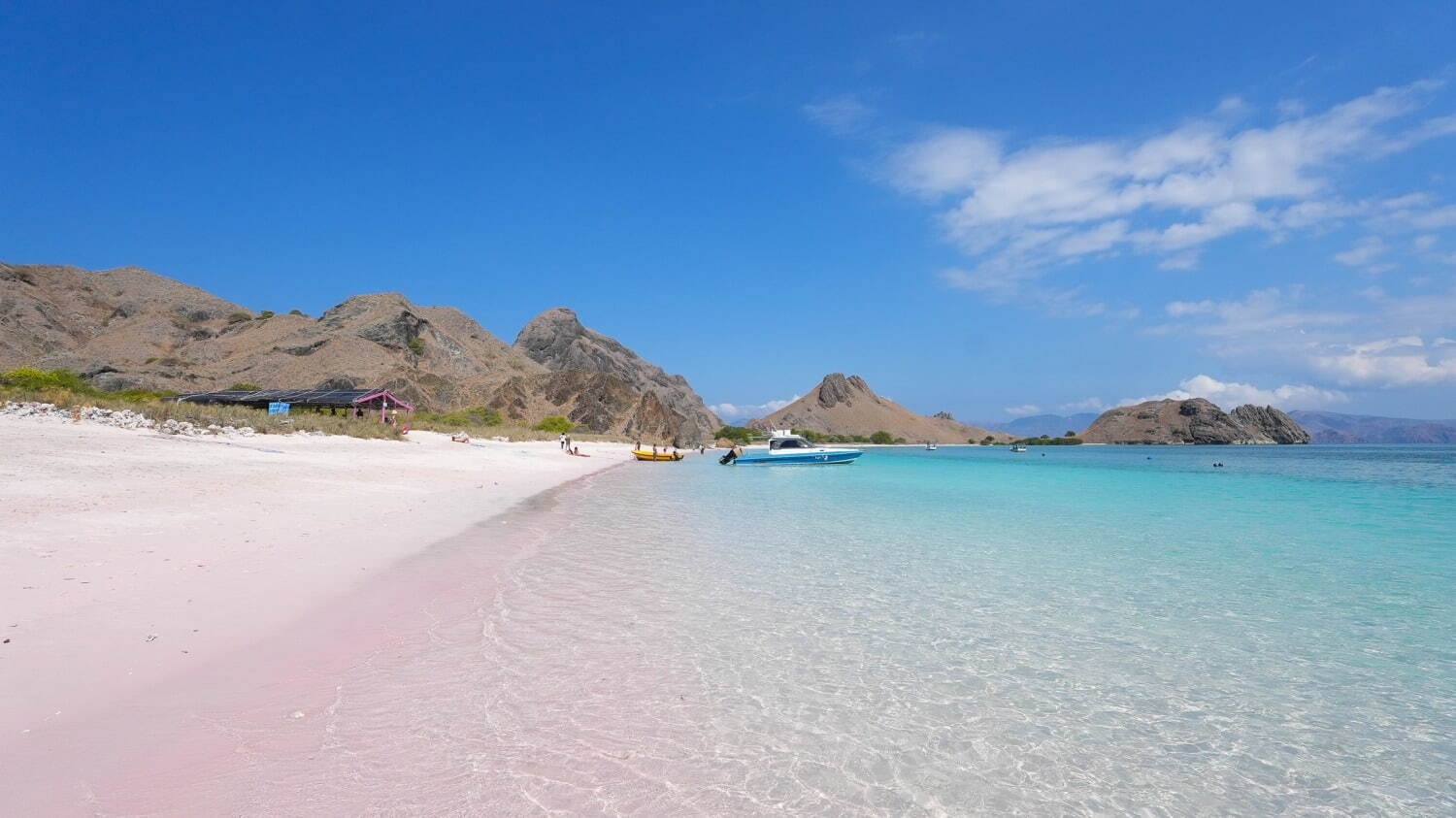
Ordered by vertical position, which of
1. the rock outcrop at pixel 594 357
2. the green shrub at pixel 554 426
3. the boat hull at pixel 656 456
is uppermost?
the rock outcrop at pixel 594 357

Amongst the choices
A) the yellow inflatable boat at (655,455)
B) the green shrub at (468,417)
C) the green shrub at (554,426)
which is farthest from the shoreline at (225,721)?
the green shrub at (554,426)

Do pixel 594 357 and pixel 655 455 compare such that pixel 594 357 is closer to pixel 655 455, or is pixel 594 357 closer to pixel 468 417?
pixel 468 417

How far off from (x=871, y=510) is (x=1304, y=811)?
1665 cm

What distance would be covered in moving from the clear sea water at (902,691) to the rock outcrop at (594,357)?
13743 centimetres

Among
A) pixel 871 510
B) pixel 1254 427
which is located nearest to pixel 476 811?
pixel 871 510

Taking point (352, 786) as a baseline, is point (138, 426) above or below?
above

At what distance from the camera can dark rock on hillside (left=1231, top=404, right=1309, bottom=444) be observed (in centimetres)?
18475

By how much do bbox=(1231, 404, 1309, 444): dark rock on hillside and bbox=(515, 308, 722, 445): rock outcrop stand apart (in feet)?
Result: 488

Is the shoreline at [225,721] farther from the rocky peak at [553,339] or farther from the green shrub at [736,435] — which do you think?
the rocky peak at [553,339]

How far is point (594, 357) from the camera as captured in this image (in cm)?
15725

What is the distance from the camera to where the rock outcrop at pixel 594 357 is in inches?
6063

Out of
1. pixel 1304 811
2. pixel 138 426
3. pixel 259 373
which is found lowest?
pixel 1304 811

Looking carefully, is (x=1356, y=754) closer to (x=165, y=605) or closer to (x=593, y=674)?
(x=593, y=674)

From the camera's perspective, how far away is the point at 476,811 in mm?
3645
